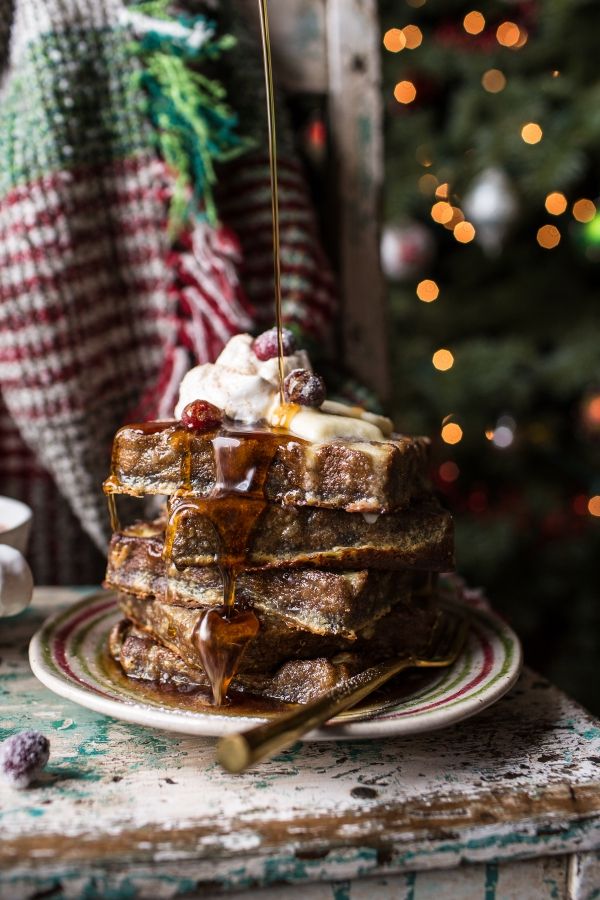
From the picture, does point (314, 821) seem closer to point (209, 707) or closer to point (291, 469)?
point (209, 707)

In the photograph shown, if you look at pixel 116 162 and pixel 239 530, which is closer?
pixel 239 530

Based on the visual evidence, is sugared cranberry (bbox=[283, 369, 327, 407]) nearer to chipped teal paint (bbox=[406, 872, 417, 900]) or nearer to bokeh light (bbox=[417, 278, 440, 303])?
chipped teal paint (bbox=[406, 872, 417, 900])

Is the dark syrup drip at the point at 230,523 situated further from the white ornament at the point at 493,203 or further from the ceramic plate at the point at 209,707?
the white ornament at the point at 493,203

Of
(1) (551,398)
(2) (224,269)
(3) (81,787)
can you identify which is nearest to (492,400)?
(1) (551,398)

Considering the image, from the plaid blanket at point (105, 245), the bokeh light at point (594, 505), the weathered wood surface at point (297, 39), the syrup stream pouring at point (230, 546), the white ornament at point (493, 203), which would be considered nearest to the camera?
the syrup stream pouring at point (230, 546)

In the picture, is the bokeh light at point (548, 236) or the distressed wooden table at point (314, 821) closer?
the distressed wooden table at point (314, 821)

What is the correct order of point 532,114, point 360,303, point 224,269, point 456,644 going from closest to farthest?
point 456,644 → point 224,269 → point 360,303 → point 532,114

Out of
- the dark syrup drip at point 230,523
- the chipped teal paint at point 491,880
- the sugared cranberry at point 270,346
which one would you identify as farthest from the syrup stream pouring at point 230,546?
the chipped teal paint at point 491,880

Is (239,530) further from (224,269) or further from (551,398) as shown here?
(551,398)
